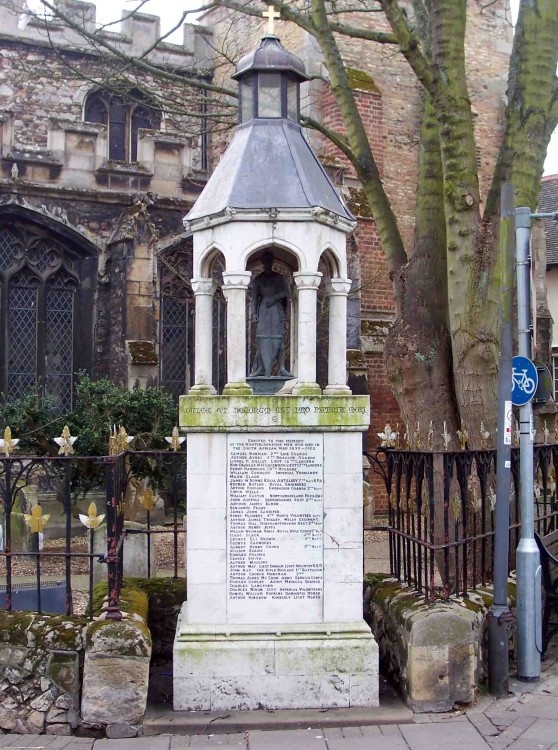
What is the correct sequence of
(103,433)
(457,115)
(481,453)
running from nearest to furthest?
1. (481,453)
2. (457,115)
3. (103,433)

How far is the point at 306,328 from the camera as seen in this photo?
604cm

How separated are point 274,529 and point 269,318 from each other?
160 centimetres

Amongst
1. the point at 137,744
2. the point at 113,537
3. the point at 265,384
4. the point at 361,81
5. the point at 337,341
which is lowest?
the point at 137,744

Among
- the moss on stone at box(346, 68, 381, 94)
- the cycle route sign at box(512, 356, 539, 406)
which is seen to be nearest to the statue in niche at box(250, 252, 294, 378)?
the cycle route sign at box(512, 356, 539, 406)

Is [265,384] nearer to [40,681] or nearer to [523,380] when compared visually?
[523,380]

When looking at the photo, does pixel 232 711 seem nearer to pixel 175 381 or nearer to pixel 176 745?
pixel 176 745

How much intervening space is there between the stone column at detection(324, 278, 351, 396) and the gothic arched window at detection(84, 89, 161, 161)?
15.7 meters

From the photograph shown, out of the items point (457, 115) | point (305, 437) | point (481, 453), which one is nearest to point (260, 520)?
point (305, 437)

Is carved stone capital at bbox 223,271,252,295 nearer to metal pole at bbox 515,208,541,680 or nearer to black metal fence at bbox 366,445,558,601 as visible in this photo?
black metal fence at bbox 366,445,558,601

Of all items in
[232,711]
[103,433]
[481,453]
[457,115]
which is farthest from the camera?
[103,433]

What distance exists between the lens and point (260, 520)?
19.3 ft

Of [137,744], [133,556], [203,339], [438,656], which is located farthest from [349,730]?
[133,556]

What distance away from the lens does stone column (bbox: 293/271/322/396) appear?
236 inches

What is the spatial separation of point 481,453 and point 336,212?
212 centimetres
